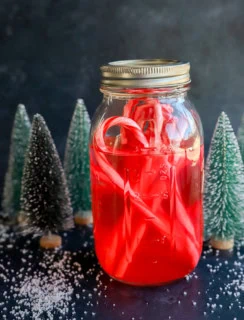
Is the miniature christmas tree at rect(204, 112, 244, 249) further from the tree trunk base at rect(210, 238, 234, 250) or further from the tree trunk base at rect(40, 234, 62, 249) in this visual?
the tree trunk base at rect(40, 234, 62, 249)

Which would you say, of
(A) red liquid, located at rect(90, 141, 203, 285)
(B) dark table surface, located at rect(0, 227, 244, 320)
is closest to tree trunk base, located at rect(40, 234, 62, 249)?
(B) dark table surface, located at rect(0, 227, 244, 320)

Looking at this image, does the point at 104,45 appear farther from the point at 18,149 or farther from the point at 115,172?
the point at 115,172

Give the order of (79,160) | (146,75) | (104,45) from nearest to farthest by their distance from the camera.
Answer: (146,75)
(79,160)
(104,45)

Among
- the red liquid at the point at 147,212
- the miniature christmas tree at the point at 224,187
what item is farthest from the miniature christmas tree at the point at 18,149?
the miniature christmas tree at the point at 224,187

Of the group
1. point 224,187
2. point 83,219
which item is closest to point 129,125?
point 224,187

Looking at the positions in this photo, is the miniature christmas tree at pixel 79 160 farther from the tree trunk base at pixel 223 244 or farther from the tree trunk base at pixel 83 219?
the tree trunk base at pixel 223 244

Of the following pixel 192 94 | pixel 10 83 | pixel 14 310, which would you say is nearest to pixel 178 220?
pixel 14 310

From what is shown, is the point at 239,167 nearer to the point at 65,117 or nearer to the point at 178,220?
the point at 178,220
